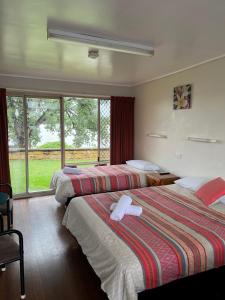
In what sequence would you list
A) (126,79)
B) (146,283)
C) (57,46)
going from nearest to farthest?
(146,283)
(57,46)
(126,79)

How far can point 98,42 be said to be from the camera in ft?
7.77

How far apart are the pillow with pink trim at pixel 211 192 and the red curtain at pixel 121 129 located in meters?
2.45

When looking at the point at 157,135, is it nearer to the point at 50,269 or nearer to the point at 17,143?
the point at 17,143

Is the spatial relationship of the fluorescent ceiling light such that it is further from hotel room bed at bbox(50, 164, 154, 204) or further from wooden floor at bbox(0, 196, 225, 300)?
wooden floor at bbox(0, 196, 225, 300)

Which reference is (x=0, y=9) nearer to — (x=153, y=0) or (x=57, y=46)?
(x=57, y=46)

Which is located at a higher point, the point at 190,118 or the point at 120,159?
the point at 190,118

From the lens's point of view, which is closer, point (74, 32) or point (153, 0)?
point (153, 0)

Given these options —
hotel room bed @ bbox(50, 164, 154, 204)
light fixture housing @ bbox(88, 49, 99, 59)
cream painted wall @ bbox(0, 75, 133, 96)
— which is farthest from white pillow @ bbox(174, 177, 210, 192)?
cream painted wall @ bbox(0, 75, 133, 96)

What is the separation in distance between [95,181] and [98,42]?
2.17 m

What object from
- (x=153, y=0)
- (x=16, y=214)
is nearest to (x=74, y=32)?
(x=153, y=0)

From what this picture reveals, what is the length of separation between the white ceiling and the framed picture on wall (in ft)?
1.16

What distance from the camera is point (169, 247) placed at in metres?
1.75

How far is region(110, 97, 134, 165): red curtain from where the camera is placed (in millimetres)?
5098

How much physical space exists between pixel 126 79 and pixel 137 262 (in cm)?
375
